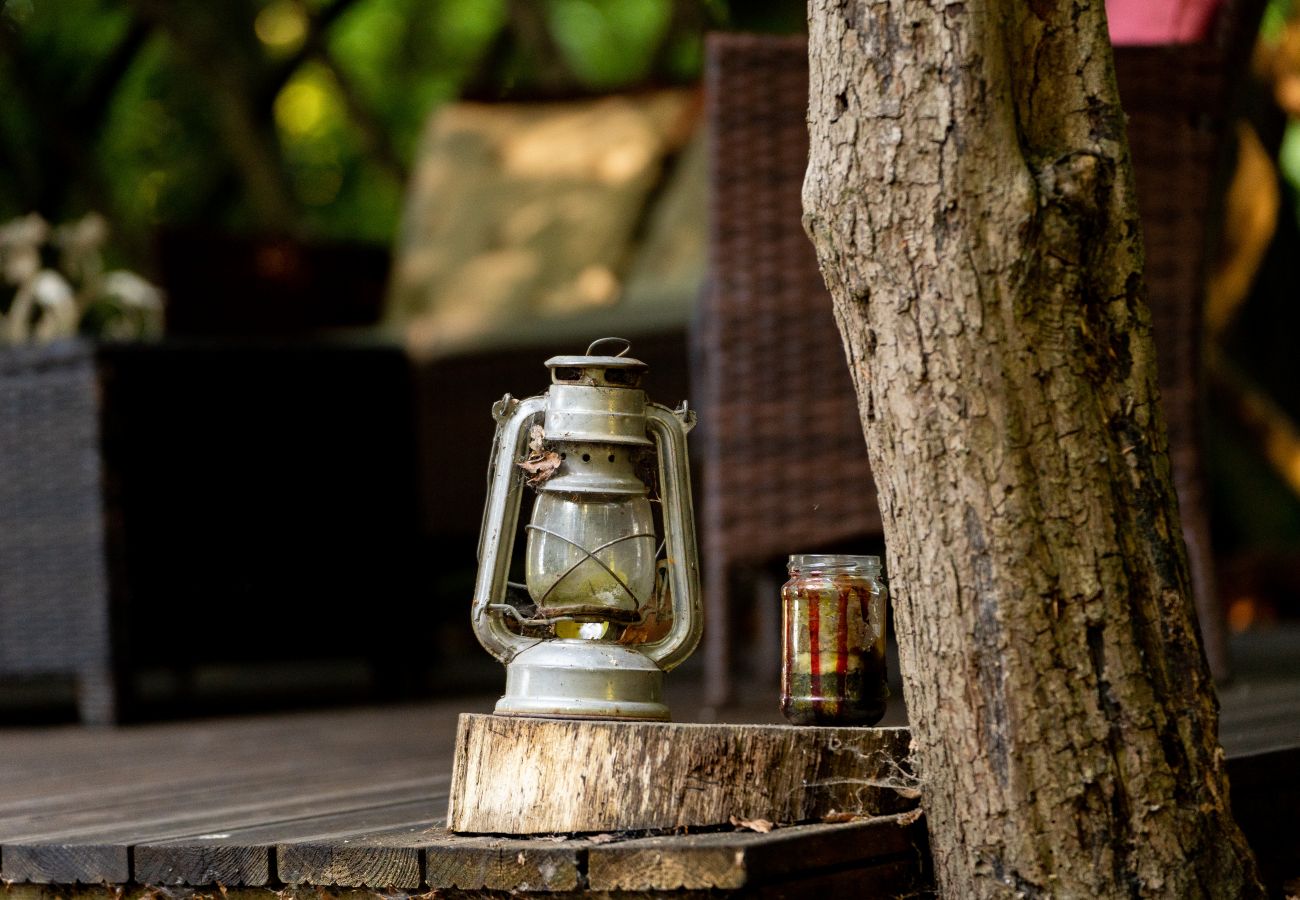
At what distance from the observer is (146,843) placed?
134 cm

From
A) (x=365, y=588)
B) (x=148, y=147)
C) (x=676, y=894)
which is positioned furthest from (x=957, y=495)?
(x=148, y=147)

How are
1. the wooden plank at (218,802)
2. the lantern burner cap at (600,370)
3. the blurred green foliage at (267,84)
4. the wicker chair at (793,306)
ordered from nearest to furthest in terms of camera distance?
1. the lantern burner cap at (600,370)
2. the wooden plank at (218,802)
3. the wicker chair at (793,306)
4. the blurred green foliage at (267,84)

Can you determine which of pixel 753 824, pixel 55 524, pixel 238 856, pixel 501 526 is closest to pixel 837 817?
pixel 753 824

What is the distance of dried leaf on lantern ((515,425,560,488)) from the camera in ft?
4.49

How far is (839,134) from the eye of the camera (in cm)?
127

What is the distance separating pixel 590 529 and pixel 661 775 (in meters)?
0.22

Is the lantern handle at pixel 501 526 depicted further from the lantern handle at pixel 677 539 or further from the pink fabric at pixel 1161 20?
the pink fabric at pixel 1161 20

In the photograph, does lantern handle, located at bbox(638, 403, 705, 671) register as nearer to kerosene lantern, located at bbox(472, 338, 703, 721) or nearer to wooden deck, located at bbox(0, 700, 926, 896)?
kerosene lantern, located at bbox(472, 338, 703, 721)

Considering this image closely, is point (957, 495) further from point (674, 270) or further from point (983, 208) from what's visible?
point (674, 270)

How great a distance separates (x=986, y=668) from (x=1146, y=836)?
0.51 feet

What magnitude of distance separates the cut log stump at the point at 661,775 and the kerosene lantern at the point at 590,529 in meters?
0.07

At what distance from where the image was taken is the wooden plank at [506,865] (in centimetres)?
115

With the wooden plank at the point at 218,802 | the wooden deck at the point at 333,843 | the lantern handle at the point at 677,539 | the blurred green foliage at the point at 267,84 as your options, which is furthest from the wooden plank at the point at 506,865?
the blurred green foliage at the point at 267,84

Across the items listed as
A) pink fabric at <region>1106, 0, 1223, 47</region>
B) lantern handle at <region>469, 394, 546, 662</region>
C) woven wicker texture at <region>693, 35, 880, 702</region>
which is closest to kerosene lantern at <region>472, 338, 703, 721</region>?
lantern handle at <region>469, 394, 546, 662</region>
